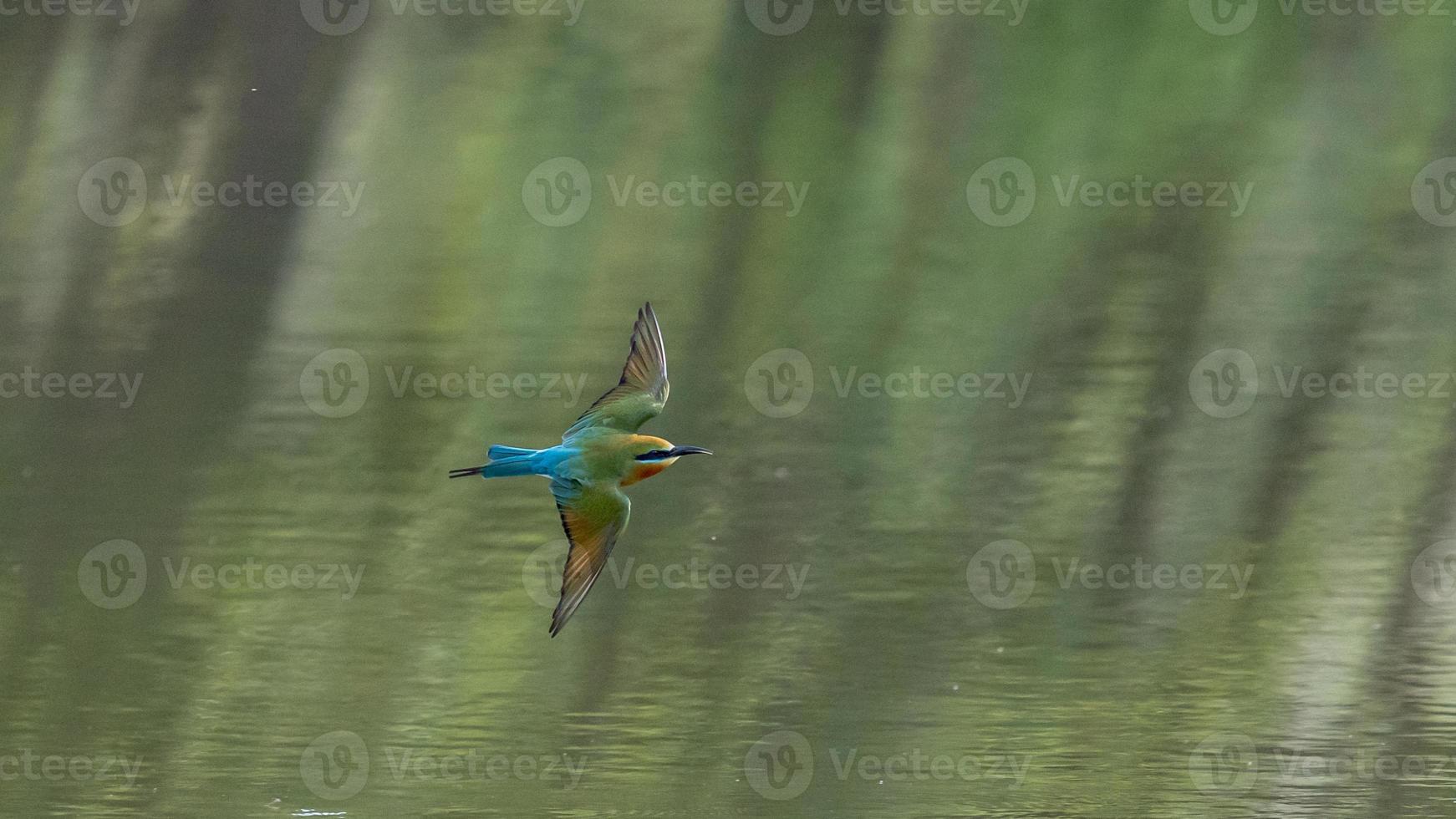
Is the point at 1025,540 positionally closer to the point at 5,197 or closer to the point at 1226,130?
the point at 1226,130

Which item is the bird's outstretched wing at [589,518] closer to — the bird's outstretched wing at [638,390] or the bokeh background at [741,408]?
the bird's outstretched wing at [638,390]

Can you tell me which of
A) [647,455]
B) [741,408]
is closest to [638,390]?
[647,455]

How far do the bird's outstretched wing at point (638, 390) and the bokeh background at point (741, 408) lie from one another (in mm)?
721

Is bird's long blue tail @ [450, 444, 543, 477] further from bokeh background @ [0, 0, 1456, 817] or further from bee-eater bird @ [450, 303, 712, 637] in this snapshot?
bokeh background @ [0, 0, 1456, 817]

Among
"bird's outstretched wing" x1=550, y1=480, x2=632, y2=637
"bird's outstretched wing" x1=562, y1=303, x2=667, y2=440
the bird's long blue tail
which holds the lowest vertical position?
"bird's outstretched wing" x1=550, y1=480, x2=632, y2=637

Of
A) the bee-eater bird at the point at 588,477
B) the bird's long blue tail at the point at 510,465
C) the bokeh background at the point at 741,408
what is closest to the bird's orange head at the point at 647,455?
the bee-eater bird at the point at 588,477

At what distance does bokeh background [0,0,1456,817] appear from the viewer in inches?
117

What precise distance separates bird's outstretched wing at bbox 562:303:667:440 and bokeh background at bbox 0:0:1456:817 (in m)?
0.72

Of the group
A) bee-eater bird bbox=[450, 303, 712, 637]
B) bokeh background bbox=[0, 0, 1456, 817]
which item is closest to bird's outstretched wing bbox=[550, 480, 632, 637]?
bee-eater bird bbox=[450, 303, 712, 637]

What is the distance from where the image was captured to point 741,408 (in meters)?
3.32

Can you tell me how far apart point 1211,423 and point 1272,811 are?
0.82 meters

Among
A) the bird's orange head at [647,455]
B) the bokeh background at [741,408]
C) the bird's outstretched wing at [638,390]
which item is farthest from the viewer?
the bokeh background at [741,408]

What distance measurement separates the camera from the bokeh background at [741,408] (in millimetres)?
2963

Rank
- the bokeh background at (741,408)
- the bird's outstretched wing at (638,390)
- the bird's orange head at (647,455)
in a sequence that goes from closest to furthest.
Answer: the bird's orange head at (647,455)
the bird's outstretched wing at (638,390)
the bokeh background at (741,408)
